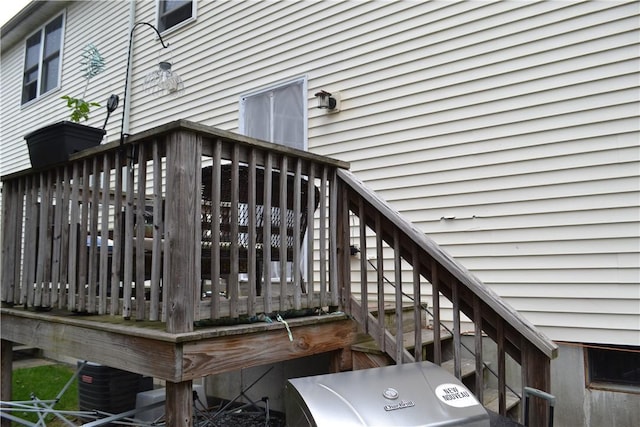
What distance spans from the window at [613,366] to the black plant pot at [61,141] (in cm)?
359

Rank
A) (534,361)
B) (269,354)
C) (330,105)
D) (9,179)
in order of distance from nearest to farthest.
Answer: (534,361), (269,354), (9,179), (330,105)

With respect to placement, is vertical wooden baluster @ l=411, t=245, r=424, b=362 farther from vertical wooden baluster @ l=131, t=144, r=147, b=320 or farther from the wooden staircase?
vertical wooden baluster @ l=131, t=144, r=147, b=320

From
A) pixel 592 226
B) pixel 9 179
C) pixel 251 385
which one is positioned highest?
pixel 9 179

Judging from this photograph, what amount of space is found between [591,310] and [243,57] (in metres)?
4.45

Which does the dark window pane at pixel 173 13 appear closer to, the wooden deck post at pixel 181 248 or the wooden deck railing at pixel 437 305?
the wooden deck railing at pixel 437 305

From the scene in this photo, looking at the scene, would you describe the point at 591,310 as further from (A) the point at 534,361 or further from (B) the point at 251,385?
(B) the point at 251,385

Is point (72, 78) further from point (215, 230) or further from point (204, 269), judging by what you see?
point (215, 230)

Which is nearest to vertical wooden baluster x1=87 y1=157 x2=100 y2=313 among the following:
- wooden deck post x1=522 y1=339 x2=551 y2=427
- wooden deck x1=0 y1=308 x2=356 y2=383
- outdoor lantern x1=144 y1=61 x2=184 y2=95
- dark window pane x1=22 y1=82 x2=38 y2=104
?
wooden deck x1=0 y1=308 x2=356 y2=383

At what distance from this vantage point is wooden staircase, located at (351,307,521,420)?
2877 millimetres

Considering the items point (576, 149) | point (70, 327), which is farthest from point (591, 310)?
point (70, 327)

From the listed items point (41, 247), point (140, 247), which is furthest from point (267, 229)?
point (41, 247)

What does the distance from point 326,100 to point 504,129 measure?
1759 mm

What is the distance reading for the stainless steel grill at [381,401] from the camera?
168 cm

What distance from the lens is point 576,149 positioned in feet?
11.4
